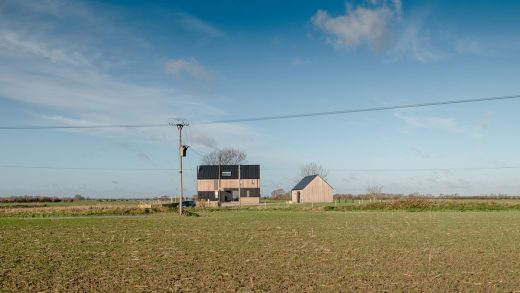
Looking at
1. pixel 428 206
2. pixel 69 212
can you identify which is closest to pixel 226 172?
pixel 69 212

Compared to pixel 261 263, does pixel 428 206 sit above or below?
above

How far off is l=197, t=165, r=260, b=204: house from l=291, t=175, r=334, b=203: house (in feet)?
31.4

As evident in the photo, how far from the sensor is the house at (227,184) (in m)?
107

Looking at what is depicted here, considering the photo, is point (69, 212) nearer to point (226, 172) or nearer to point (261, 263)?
point (261, 263)

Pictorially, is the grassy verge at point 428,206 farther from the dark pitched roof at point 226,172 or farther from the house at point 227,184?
the dark pitched roof at point 226,172

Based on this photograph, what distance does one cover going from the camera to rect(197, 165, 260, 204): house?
352 feet

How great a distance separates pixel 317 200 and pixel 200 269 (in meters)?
92.5

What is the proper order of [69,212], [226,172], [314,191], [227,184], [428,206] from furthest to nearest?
[226,172] < [227,184] < [314,191] < [428,206] < [69,212]

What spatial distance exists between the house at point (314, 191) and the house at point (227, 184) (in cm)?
956

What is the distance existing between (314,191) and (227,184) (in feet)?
64.1

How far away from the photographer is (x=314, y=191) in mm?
106312

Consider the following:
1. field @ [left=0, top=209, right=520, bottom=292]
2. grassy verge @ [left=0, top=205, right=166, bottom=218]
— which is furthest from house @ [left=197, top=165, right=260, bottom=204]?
field @ [left=0, top=209, right=520, bottom=292]

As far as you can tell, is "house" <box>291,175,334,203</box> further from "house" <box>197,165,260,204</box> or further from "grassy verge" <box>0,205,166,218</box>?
"grassy verge" <box>0,205,166,218</box>

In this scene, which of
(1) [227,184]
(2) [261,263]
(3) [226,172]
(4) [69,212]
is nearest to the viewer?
(2) [261,263]
